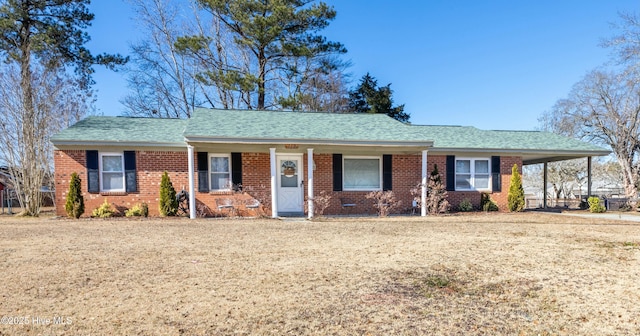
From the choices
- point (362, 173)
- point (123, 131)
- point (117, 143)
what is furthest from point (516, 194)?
point (123, 131)

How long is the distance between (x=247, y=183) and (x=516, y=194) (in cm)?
972

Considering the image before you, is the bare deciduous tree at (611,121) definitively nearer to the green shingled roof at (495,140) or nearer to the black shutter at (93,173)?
the green shingled roof at (495,140)

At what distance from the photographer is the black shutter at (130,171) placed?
11195 mm

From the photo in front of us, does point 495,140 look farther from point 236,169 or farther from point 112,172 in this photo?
point 112,172

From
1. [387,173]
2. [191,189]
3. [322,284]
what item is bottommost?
[322,284]

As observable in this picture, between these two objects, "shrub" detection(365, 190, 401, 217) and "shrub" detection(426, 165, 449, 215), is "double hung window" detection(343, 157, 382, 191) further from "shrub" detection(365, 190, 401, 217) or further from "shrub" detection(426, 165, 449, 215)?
"shrub" detection(426, 165, 449, 215)

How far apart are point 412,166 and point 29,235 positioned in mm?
11154

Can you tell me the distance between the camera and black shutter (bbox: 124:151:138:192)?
11195 mm

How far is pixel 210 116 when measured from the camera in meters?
12.4

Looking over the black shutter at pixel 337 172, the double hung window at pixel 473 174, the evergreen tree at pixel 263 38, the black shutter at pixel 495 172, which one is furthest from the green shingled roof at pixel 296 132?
the evergreen tree at pixel 263 38

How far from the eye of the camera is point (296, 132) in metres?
11.1

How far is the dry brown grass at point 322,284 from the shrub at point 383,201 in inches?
177

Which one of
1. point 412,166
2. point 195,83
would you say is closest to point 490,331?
point 412,166

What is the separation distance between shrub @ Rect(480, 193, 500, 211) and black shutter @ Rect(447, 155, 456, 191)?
1.13 m
